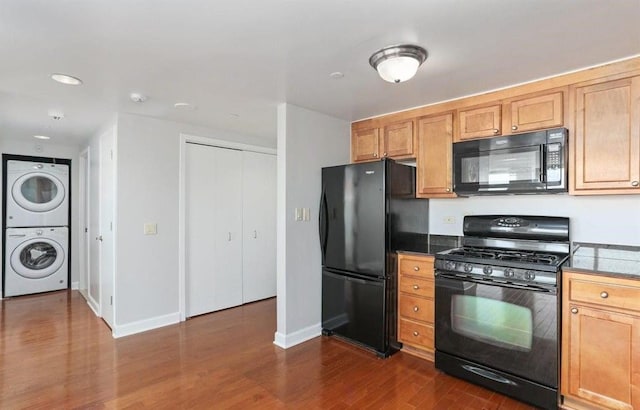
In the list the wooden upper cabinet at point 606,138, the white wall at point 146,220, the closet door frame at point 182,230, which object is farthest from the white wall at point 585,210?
the white wall at point 146,220

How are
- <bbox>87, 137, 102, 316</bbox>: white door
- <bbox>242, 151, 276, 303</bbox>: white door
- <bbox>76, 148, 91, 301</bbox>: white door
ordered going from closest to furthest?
<bbox>87, 137, 102, 316</bbox>: white door, <bbox>242, 151, 276, 303</bbox>: white door, <bbox>76, 148, 91, 301</bbox>: white door

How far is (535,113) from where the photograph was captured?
99.7 inches

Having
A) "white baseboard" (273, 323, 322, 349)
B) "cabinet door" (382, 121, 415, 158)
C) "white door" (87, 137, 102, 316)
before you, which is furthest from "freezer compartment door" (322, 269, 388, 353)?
"white door" (87, 137, 102, 316)

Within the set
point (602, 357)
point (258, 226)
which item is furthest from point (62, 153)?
point (602, 357)

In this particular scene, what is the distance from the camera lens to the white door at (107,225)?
3.54 meters

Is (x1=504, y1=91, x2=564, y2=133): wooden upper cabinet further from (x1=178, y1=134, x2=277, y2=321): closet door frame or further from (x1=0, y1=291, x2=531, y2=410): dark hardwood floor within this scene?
(x1=178, y1=134, x2=277, y2=321): closet door frame

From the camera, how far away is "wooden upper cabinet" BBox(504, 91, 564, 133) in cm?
243

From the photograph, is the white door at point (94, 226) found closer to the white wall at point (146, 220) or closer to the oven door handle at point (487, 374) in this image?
the white wall at point (146, 220)

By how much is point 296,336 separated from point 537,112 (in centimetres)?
280

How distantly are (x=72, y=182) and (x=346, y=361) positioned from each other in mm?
5119

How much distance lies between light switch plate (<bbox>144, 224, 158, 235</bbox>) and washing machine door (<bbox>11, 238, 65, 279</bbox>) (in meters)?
2.69

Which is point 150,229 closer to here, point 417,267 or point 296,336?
point 296,336

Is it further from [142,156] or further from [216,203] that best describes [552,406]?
[142,156]

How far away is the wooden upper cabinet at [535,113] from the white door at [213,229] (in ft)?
10.3
